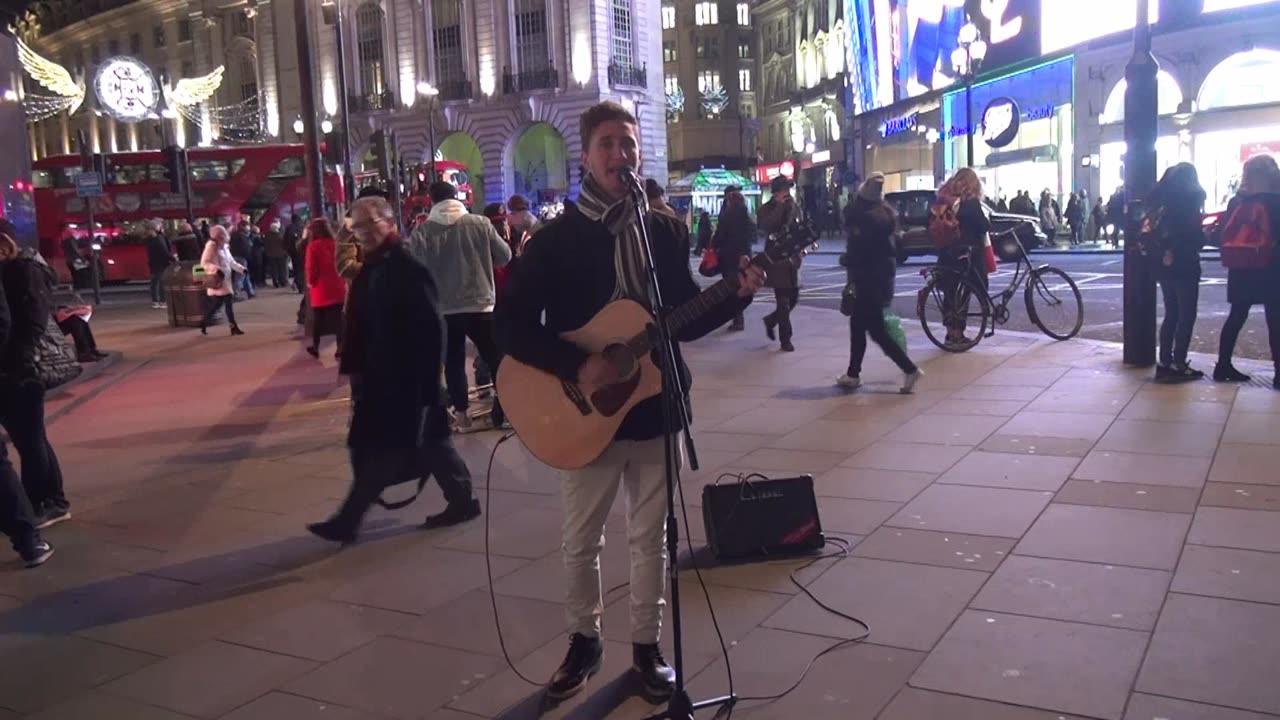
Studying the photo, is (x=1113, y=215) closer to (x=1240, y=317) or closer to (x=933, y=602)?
(x=1240, y=317)

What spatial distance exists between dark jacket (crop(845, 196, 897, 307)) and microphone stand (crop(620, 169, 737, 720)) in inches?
234

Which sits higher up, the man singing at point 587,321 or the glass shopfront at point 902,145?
the glass shopfront at point 902,145

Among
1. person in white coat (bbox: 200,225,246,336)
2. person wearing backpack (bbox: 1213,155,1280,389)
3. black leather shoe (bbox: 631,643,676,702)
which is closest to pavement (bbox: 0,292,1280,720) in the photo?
black leather shoe (bbox: 631,643,676,702)

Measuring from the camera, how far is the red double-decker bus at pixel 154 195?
34438mm

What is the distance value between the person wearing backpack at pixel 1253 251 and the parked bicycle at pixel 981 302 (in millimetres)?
2518

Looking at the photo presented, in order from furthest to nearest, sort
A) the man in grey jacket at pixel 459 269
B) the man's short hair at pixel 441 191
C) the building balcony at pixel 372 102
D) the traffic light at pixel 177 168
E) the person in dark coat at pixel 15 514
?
the building balcony at pixel 372 102, the traffic light at pixel 177 168, the man's short hair at pixel 441 191, the man in grey jacket at pixel 459 269, the person in dark coat at pixel 15 514

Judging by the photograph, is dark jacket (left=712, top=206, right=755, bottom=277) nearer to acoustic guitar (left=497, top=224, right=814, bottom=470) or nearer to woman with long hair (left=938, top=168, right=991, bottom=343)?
woman with long hair (left=938, top=168, right=991, bottom=343)

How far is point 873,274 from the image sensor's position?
9.23m

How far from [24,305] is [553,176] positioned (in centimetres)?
4728

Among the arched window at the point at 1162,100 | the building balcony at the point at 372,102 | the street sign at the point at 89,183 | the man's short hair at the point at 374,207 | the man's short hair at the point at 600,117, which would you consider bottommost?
the man's short hair at the point at 374,207

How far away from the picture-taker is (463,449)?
8.02 meters

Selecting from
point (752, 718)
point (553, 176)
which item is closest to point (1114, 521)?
point (752, 718)

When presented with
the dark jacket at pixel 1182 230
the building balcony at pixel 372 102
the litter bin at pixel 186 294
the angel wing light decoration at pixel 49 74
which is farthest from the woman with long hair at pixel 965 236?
the building balcony at pixel 372 102

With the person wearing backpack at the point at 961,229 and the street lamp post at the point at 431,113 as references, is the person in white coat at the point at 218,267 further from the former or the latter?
the person wearing backpack at the point at 961,229
